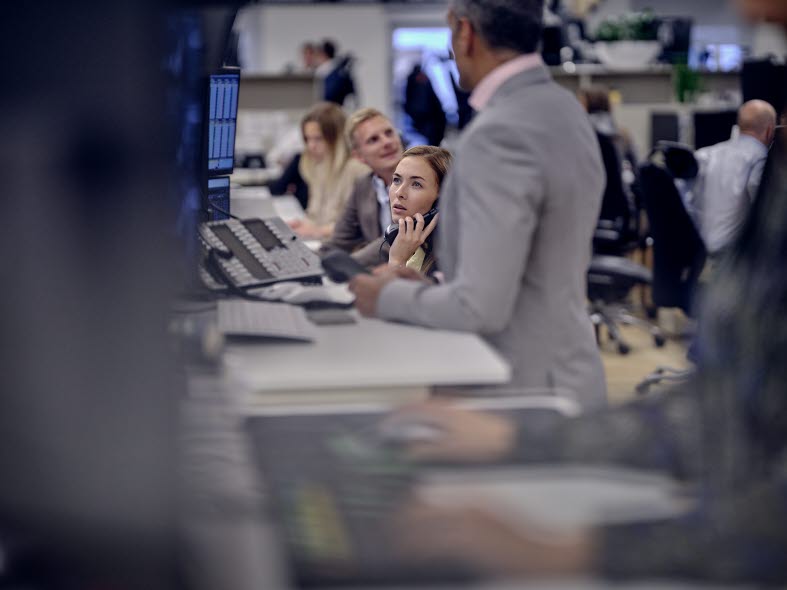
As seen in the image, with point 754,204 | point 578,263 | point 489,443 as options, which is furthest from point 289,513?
point 578,263

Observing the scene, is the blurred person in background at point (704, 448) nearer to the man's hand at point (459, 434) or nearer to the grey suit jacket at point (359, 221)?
the man's hand at point (459, 434)

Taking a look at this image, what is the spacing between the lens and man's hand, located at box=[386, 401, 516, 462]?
80cm

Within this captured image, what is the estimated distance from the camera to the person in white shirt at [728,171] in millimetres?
4605

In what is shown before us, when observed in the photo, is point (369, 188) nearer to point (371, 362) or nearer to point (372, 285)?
point (372, 285)

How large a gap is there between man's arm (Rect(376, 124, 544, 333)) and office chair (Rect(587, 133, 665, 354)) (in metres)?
3.46

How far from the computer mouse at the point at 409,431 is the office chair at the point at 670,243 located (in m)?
3.37

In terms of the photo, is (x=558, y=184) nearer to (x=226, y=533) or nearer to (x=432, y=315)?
(x=432, y=315)

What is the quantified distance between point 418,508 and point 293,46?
13315 mm

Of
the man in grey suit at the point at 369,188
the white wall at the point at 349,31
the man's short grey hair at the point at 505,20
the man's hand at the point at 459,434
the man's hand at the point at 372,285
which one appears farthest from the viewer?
the white wall at the point at 349,31

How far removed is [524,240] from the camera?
1.56m

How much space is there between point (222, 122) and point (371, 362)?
1449 mm

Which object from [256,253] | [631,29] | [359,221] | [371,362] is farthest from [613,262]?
[371,362]

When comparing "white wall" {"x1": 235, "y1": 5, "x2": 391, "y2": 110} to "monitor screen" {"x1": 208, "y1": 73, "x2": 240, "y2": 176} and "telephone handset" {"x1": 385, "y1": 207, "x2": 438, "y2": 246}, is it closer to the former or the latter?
"monitor screen" {"x1": 208, "y1": 73, "x2": 240, "y2": 176}

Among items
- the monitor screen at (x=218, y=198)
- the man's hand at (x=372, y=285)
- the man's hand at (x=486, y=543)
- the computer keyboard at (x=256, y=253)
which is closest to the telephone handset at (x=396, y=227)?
the computer keyboard at (x=256, y=253)
